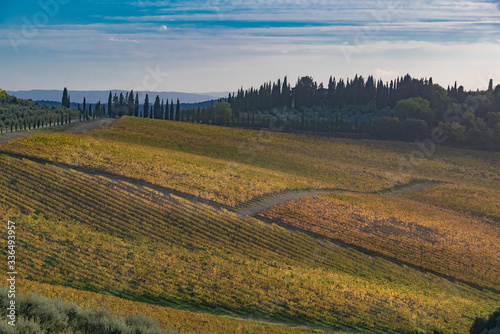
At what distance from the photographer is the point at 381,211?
2197 inches

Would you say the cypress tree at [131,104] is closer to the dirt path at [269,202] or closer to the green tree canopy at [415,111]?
the green tree canopy at [415,111]

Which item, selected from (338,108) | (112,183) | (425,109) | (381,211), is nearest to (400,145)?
(425,109)

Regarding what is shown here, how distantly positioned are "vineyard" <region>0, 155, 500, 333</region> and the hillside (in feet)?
0.41

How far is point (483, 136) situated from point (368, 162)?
145 ft

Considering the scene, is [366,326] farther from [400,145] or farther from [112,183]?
[400,145]

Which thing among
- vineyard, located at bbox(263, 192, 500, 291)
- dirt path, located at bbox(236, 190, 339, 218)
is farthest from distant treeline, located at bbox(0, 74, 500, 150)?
vineyard, located at bbox(263, 192, 500, 291)

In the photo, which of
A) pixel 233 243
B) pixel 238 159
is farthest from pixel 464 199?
pixel 233 243

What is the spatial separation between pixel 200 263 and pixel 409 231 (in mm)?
27015

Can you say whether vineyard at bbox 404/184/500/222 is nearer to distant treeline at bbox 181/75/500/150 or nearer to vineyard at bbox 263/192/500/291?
vineyard at bbox 263/192/500/291

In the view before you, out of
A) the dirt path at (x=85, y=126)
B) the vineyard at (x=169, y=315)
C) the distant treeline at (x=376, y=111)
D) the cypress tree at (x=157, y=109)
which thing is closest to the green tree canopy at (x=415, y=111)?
the distant treeline at (x=376, y=111)

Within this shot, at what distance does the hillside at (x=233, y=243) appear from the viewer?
26500 mm

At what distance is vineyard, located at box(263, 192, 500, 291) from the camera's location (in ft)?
136

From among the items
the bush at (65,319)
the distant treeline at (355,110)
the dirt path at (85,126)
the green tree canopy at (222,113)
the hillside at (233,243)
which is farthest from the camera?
the green tree canopy at (222,113)

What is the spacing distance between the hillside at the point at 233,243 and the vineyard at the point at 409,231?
23 cm
